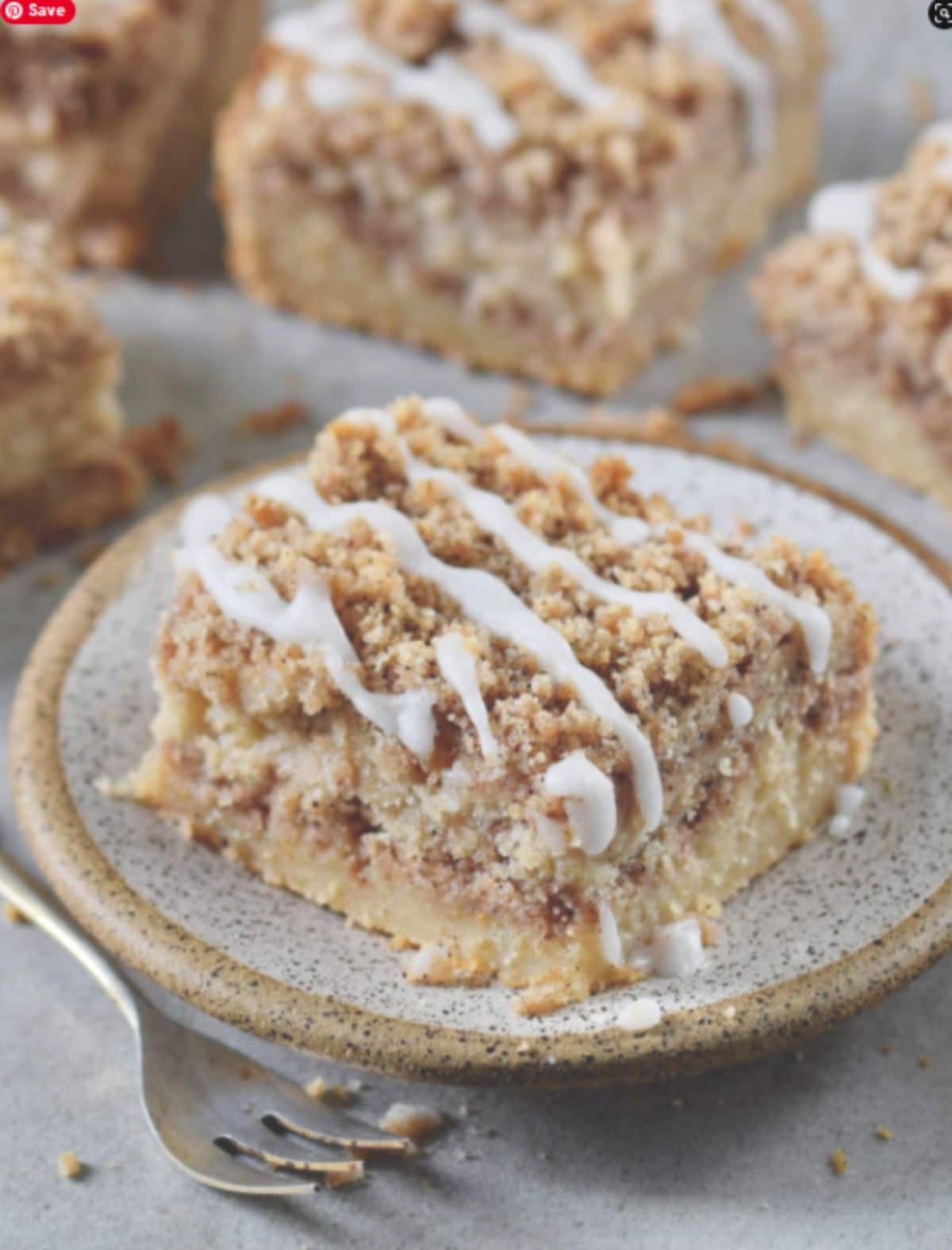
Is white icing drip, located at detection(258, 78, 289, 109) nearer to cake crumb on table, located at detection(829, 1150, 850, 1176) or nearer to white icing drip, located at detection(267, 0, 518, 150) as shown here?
white icing drip, located at detection(267, 0, 518, 150)

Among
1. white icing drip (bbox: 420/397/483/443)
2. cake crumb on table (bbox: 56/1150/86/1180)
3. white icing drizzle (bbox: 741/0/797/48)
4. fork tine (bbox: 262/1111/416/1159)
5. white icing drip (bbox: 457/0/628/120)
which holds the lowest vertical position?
cake crumb on table (bbox: 56/1150/86/1180)

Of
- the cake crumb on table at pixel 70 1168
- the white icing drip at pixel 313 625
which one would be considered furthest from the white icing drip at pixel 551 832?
the cake crumb on table at pixel 70 1168

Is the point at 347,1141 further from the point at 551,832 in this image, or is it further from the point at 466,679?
the point at 466,679

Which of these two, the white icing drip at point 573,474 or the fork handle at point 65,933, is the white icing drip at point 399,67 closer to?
the white icing drip at point 573,474

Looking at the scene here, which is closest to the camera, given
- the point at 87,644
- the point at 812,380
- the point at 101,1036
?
the point at 101,1036

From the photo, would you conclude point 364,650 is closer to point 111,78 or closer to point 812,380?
point 812,380

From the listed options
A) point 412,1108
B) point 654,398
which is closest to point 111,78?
point 654,398

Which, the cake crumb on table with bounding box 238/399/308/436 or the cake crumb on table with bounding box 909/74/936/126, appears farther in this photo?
the cake crumb on table with bounding box 909/74/936/126

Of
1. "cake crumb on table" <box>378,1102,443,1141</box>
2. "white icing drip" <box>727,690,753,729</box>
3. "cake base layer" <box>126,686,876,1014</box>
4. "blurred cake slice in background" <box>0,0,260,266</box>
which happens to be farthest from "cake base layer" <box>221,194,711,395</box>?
"cake crumb on table" <box>378,1102,443,1141</box>

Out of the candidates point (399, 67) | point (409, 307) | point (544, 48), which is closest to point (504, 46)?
point (544, 48)
